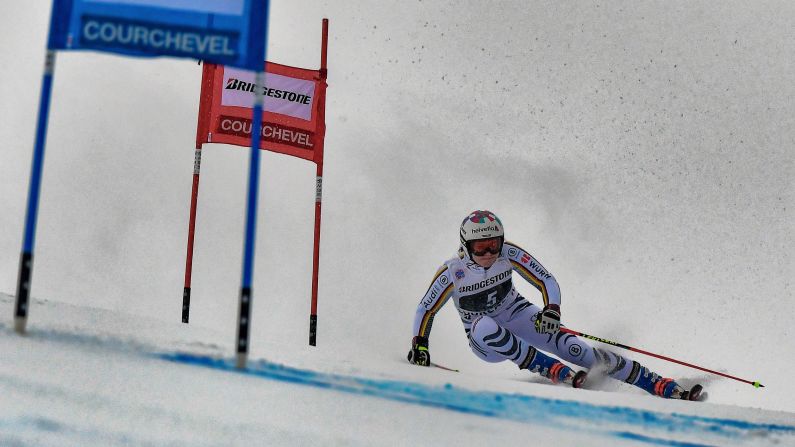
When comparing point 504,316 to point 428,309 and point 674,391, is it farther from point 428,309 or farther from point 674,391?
point 674,391

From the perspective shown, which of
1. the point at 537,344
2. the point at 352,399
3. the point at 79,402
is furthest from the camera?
the point at 537,344

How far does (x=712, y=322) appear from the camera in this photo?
10383 millimetres

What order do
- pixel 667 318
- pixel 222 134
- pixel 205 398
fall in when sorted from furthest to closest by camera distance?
pixel 667 318, pixel 222 134, pixel 205 398

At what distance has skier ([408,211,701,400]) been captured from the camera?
6.59m

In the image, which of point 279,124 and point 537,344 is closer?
point 537,344

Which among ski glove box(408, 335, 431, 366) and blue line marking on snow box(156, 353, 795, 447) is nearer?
blue line marking on snow box(156, 353, 795, 447)

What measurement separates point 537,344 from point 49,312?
4.30m

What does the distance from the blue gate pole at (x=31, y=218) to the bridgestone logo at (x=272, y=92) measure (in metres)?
4.38

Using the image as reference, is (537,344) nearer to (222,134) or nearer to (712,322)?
(222,134)

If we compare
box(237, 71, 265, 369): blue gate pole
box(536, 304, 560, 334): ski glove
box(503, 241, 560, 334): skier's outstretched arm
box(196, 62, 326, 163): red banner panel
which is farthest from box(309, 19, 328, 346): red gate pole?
box(237, 71, 265, 369): blue gate pole

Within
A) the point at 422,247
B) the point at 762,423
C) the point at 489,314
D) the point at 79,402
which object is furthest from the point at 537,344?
the point at 79,402

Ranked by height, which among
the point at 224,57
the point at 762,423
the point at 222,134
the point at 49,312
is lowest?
the point at 762,423

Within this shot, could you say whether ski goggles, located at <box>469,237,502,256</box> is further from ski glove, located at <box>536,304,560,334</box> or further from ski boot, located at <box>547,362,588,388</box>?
ski boot, located at <box>547,362,588,388</box>

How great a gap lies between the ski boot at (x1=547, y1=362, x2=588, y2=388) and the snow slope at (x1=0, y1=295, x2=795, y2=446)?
223cm
